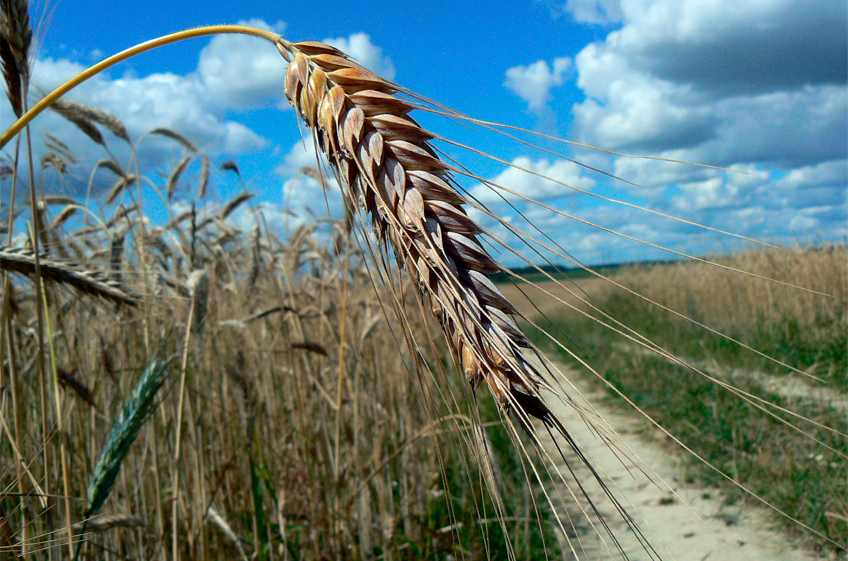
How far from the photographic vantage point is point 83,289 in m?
1.25

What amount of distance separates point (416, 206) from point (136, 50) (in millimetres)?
557

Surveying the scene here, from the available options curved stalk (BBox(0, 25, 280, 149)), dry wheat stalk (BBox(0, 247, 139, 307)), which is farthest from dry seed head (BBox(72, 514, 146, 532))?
curved stalk (BBox(0, 25, 280, 149))

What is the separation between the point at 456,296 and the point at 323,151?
329 millimetres

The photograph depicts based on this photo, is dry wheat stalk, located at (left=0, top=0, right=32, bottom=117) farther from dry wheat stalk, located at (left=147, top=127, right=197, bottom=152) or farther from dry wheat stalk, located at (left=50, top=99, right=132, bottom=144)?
dry wheat stalk, located at (left=147, top=127, right=197, bottom=152)

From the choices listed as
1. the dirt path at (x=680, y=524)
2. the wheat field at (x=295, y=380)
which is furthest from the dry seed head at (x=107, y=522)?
the dirt path at (x=680, y=524)

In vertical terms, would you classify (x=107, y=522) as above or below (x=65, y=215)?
below

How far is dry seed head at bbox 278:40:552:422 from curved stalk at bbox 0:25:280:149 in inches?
3.6

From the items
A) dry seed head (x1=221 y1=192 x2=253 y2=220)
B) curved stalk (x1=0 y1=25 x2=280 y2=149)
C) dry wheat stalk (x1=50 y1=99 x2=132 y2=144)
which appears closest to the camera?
curved stalk (x1=0 y1=25 x2=280 y2=149)

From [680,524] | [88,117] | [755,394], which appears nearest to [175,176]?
[88,117]

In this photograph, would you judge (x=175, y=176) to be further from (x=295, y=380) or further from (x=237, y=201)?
(x=295, y=380)

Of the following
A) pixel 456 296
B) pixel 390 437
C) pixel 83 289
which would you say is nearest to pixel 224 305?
pixel 390 437

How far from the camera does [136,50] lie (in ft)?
2.85

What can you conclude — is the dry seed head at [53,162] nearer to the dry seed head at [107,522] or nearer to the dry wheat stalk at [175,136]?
the dry wheat stalk at [175,136]

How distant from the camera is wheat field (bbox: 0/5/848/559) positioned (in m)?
0.71
